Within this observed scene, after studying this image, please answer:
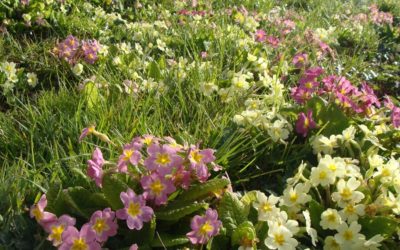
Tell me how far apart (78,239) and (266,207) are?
2.06 feet

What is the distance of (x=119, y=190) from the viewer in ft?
5.91

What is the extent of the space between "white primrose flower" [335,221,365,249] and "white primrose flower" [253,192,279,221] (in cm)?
23

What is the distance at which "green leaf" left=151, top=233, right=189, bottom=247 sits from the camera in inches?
69.4

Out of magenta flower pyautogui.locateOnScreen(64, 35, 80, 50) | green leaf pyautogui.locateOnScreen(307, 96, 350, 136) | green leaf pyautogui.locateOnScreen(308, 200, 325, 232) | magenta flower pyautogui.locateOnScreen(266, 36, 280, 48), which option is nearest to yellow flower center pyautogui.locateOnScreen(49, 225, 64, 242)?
green leaf pyautogui.locateOnScreen(308, 200, 325, 232)

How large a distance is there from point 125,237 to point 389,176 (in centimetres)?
97

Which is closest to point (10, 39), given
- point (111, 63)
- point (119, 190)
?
point (111, 63)

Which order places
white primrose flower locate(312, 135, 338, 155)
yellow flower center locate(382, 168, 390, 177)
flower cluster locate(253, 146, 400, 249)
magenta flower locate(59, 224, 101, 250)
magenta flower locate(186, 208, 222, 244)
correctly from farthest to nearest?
white primrose flower locate(312, 135, 338, 155), yellow flower center locate(382, 168, 390, 177), flower cluster locate(253, 146, 400, 249), magenta flower locate(186, 208, 222, 244), magenta flower locate(59, 224, 101, 250)

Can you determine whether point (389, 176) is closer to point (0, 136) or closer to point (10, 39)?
point (0, 136)

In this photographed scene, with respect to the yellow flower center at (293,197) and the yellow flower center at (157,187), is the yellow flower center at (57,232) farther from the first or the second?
the yellow flower center at (293,197)

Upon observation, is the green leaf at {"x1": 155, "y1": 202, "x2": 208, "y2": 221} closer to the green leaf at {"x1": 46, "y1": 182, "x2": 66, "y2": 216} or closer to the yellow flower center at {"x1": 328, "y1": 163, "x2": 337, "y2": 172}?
the green leaf at {"x1": 46, "y1": 182, "x2": 66, "y2": 216}

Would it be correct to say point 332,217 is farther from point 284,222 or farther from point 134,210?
point 134,210

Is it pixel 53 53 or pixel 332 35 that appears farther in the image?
pixel 332 35

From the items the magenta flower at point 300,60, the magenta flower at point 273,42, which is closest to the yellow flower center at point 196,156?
the magenta flower at point 300,60

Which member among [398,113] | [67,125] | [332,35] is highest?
[398,113]
